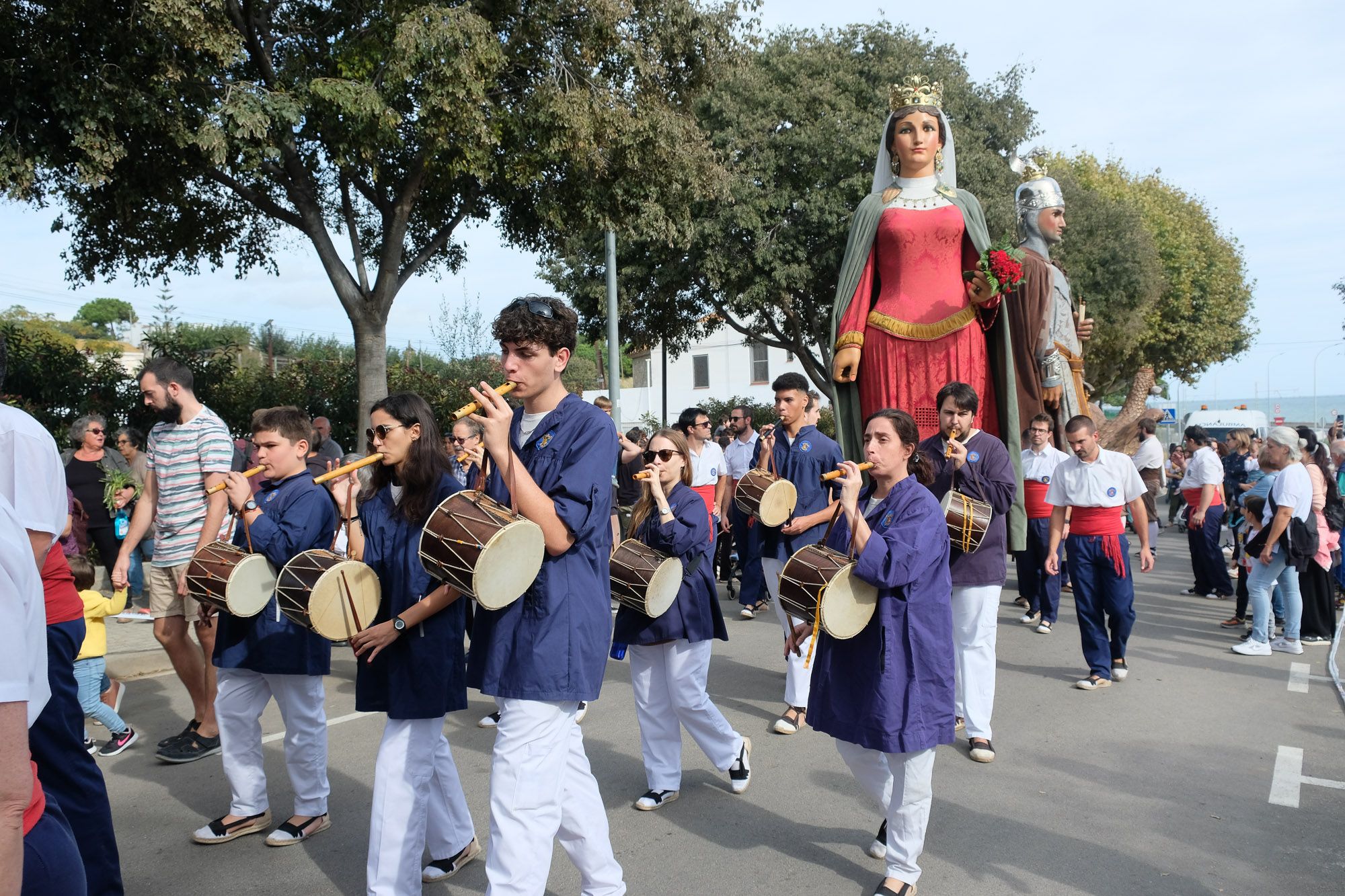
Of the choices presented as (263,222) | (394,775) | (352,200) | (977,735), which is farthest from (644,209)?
(394,775)

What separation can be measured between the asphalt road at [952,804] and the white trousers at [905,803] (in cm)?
24

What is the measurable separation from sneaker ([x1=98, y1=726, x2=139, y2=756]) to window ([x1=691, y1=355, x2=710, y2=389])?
4468 cm

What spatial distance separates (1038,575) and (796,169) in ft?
46.2

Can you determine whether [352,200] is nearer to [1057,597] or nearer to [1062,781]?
[1057,597]

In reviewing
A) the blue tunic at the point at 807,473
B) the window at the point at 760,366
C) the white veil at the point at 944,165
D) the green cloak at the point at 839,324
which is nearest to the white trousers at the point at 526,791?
the blue tunic at the point at 807,473

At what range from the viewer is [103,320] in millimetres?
106062

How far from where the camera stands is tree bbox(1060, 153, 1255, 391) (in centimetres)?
3466

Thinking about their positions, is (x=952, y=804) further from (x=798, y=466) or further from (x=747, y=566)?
(x=747, y=566)

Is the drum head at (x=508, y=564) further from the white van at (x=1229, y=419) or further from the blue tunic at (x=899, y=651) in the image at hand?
the white van at (x=1229, y=419)

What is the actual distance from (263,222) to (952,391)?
11.2m

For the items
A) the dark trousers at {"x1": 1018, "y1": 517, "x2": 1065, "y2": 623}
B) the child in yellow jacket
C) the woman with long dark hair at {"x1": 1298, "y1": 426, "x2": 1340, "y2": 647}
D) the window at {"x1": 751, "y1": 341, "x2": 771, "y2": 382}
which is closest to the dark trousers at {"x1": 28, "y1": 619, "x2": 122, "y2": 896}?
the child in yellow jacket

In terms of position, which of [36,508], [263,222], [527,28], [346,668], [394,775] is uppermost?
[527,28]

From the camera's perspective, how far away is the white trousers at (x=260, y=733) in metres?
4.49

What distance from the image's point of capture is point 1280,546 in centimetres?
834
